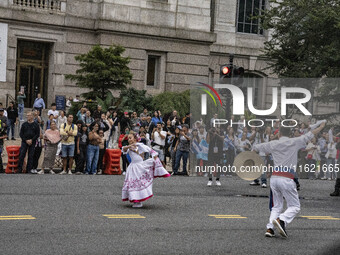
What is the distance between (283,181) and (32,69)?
25341mm

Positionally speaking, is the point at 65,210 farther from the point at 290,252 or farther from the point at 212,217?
the point at 290,252

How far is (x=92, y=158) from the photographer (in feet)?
73.9

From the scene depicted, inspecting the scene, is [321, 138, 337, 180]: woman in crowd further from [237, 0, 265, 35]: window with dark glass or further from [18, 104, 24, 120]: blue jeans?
[237, 0, 265, 35]: window with dark glass

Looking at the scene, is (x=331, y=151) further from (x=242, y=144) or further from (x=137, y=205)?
(x=137, y=205)

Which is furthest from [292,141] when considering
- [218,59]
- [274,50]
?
[218,59]

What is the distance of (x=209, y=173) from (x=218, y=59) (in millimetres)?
21177

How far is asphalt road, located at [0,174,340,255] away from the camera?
35.3 ft

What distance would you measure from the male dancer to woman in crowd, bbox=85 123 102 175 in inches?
417

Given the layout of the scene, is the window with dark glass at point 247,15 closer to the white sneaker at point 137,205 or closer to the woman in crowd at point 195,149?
the woman in crowd at point 195,149

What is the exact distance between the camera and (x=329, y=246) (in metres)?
11.3

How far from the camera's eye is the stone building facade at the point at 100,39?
112 feet

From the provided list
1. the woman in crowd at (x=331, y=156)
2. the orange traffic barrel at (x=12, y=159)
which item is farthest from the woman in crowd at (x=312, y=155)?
the orange traffic barrel at (x=12, y=159)

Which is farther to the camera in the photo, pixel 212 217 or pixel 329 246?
pixel 212 217

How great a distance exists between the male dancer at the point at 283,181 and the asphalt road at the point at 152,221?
12.7 inches
